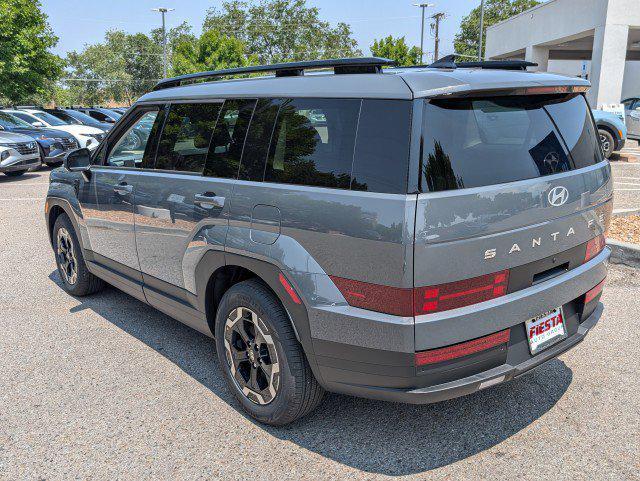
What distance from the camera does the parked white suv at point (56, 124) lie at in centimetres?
1750

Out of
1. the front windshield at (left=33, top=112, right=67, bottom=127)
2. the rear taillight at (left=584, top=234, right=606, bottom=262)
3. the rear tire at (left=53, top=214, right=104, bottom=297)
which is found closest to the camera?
the rear taillight at (left=584, top=234, right=606, bottom=262)

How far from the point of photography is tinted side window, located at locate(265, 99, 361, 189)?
278cm

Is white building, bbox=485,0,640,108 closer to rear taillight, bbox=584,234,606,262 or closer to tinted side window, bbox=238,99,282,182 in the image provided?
rear taillight, bbox=584,234,606,262

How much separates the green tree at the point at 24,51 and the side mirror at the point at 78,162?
69.0 ft

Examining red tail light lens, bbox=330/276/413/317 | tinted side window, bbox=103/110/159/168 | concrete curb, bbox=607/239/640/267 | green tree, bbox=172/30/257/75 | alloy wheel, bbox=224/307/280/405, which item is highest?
green tree, bbox=172/30/257/75

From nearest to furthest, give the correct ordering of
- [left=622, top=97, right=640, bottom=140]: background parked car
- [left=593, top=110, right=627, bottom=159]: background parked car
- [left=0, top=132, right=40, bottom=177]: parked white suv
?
1. [left=0, top=132, right=40, bottom=177]: parked white suv
2. [left=593, top=110, right=627, bottom=159]: background parked car
3. [left=622, top=97, right=640, bottom=140]: background parked car

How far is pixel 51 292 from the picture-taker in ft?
18.5

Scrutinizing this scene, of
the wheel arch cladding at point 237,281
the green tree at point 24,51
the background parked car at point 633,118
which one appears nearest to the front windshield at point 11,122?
the green tree at point 24,51

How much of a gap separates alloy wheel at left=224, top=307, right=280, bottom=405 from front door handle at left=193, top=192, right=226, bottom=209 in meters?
0.60

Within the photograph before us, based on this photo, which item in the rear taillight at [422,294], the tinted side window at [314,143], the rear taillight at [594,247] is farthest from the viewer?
the rear taillight at [594,247]

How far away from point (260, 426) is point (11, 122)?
1683cm

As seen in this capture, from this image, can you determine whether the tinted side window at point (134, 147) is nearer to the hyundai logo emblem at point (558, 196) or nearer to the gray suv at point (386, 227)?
the gray suv at point (386, 227)

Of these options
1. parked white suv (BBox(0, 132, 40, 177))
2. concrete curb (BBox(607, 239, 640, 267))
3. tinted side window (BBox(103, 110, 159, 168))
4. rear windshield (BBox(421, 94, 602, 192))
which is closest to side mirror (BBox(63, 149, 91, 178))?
tinted side window (BBox(103, 110, 159, 168))

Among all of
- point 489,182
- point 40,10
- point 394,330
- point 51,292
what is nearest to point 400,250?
point 394,330
